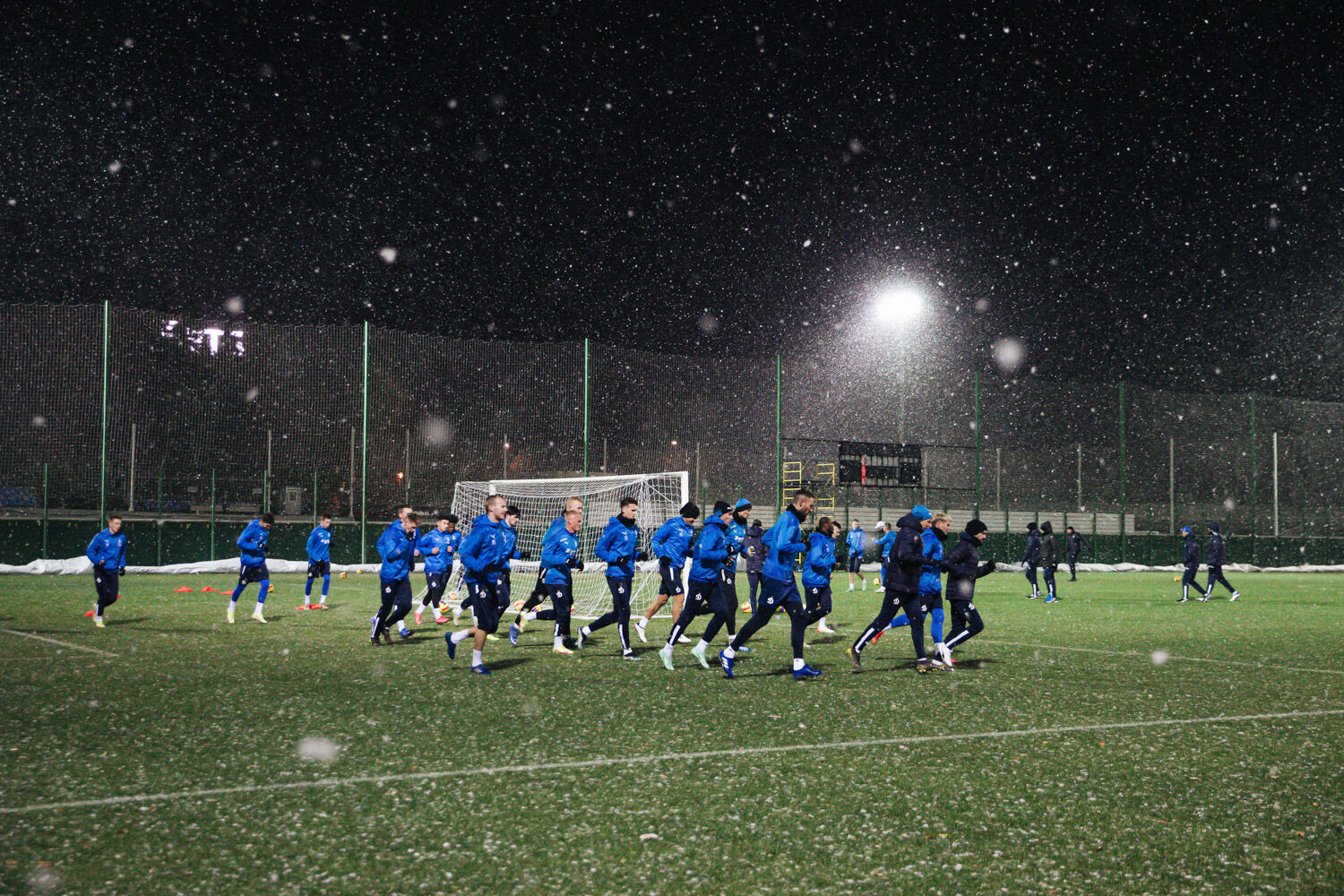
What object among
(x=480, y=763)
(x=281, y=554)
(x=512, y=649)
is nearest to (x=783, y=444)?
(x=281, y=554)

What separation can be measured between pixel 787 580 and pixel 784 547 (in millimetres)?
335

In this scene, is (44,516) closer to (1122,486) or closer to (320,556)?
(320,556)

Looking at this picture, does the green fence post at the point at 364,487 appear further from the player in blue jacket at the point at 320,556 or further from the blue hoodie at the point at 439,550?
the blue hoodie at the point at 439,550

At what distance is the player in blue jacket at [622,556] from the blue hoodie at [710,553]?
1.16 m

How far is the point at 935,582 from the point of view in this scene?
38.1ft

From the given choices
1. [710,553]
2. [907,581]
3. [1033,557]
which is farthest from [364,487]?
[907,581]

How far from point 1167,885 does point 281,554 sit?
30.9 meters

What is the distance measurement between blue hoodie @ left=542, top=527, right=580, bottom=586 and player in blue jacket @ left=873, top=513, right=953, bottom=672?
12.7 feet

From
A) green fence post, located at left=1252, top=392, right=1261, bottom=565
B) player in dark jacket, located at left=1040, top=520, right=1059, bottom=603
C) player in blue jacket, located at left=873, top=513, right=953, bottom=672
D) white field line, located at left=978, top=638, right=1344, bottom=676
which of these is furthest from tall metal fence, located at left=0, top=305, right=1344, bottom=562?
player in blue jacket, located at left=873, top=513, right=953, bottom=672

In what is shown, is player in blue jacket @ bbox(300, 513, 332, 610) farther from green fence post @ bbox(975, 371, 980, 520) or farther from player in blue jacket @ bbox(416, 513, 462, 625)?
green fence post @ bbox(975, 371, 980, 520)

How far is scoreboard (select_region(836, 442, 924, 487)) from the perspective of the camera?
37.5 meters

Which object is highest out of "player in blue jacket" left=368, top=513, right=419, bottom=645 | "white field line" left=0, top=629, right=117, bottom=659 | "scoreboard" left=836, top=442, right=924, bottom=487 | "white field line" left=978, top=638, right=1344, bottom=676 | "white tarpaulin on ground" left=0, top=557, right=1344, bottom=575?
"scoreboard" left=836, top=442, right=924, bottom=487

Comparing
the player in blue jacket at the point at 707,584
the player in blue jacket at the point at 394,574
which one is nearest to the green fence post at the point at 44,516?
the player in blue jacket at the point at 394,574

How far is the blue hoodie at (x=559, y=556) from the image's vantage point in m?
12.1
